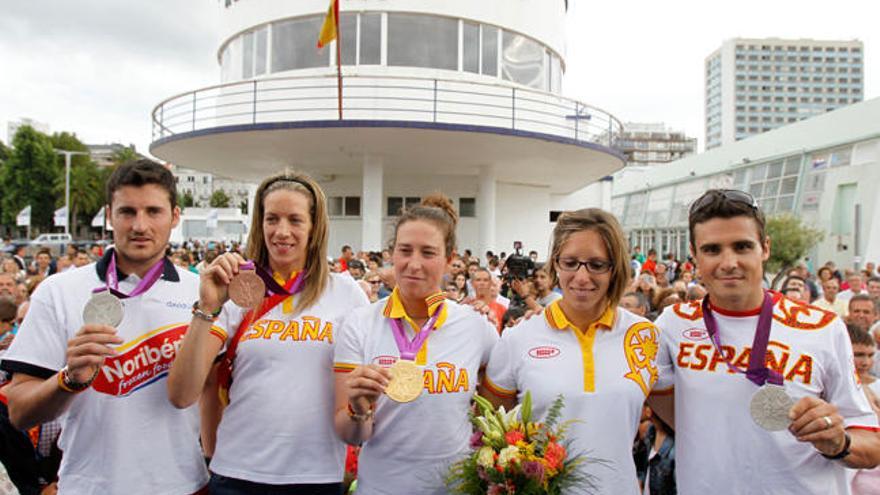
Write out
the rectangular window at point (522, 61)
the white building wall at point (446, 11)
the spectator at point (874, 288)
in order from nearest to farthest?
the spectator at point (874, 288) < the white building wall at point (446, 11) < the rectangular window at point (522, 61)

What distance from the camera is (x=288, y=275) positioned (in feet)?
9.31

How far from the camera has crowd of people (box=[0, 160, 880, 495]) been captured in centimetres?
238

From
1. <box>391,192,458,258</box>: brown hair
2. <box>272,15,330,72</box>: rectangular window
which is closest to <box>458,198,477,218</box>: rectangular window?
<box>272,15,330,72</box>: rectangular window

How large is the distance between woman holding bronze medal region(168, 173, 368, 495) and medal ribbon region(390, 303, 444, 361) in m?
0.29

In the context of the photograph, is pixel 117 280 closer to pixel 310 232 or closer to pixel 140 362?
pixel 140 362

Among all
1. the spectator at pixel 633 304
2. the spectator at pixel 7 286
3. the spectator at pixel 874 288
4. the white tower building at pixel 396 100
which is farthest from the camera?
the white tower building at pixel 396 100

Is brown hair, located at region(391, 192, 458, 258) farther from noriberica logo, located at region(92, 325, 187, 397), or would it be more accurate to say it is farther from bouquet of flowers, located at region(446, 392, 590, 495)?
noriberica logo, located at region(92, 325, 187, 397)

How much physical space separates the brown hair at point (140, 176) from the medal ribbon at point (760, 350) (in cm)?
256

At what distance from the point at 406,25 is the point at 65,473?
1602 cm

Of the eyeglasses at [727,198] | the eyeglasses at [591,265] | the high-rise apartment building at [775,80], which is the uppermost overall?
the high-rise apartment building at [775,80]

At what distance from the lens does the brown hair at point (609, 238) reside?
265 centimetres

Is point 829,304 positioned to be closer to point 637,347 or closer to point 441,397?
point 637,347

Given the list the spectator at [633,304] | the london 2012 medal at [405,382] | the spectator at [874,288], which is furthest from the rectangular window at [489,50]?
the london 2012 medal at [405,382]

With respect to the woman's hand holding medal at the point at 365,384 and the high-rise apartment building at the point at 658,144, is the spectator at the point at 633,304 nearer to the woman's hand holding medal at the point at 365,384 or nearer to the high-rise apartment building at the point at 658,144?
the woman's hand holding medal at the point at 365,384
